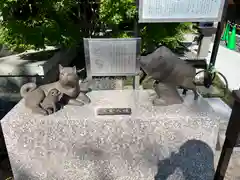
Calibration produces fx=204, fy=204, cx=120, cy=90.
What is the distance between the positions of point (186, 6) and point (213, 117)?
1.49 meters

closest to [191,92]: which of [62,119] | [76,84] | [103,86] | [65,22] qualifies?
[76,84]

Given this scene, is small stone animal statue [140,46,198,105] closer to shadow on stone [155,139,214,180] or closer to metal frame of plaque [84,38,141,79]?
shadow on stone [155,139,214,180]

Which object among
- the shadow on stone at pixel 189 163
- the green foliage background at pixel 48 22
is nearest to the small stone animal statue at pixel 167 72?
the shadow on stone at pixel 189 163

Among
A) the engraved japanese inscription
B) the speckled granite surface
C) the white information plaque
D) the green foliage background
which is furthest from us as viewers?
the green foliage background

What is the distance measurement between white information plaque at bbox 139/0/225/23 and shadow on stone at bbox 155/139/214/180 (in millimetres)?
1554

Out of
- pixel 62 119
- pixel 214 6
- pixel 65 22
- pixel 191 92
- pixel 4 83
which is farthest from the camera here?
pixel 65 22

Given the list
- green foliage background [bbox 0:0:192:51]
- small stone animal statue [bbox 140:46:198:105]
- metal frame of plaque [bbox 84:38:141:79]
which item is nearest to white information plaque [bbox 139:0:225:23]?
metal frame of plaque [bbox 84:38:141:79]

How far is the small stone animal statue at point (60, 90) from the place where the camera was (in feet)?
4.95

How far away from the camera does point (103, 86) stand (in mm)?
3273

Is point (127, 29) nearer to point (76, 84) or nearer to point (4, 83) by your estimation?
point (4, 83)

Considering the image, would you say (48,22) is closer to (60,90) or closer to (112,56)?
(112,56)

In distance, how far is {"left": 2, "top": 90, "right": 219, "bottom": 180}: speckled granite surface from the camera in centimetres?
148

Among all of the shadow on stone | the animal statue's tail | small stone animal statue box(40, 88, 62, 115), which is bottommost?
the shadow on stone

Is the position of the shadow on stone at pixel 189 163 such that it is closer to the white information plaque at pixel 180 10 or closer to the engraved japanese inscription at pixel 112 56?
the engraved japanese inscription at pixel 112 56
